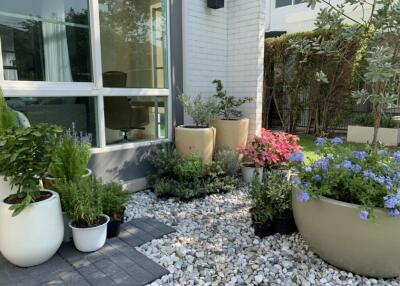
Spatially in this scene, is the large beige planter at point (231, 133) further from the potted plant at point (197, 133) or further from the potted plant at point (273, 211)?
the potted plant at point (273, 211)

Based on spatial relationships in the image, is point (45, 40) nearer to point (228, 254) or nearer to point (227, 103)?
point (227, 103)

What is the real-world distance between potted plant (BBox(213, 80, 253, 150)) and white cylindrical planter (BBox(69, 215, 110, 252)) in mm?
2278

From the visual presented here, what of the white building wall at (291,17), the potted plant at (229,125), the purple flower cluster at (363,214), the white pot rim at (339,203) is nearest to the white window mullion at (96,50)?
the potted plant at (229,125)

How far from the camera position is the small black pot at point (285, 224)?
2.49 meters

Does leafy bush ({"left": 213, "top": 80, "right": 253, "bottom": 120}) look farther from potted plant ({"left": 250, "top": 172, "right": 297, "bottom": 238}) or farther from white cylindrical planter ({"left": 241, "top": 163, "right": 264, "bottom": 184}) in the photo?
potted plant ({"left": 250, "top": 172, "right": 297, "bottom": 238})

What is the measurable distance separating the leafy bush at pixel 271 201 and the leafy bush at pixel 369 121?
5.40m

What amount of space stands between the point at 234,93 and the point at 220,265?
2.99 metres

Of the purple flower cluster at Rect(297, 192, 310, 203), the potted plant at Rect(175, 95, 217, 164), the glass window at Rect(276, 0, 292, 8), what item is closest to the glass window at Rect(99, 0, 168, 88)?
the potted plant at Rect(175, 95, 217, 164)

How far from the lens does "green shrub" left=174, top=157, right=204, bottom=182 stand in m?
3.40

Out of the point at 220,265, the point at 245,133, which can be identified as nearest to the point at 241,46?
the point at 245,133

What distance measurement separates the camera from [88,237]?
2.20 meters

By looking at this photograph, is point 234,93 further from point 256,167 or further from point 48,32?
point 48,32

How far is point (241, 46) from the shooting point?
443 centimetres

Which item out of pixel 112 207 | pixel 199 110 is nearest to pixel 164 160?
pixel 199 110
